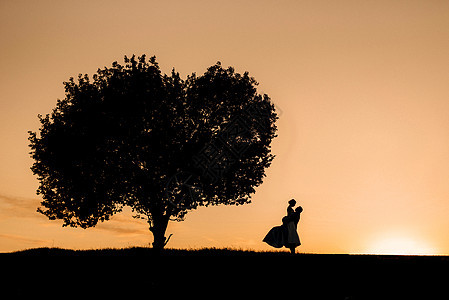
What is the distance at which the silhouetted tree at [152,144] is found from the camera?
33.6 m

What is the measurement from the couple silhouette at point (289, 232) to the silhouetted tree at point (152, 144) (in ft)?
28.6

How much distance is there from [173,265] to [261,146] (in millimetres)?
20340

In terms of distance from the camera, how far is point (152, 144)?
33406 millimetres

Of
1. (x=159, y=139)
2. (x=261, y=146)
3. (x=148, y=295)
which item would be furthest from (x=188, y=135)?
(x=148, y=295)

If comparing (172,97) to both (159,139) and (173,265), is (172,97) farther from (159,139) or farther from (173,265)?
(173,265)

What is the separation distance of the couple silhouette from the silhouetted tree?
28.6 feet

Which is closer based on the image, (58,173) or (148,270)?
(148,270)

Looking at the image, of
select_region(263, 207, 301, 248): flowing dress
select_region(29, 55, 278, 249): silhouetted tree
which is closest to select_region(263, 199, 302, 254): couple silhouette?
select_region(263, 207, 301, 248): flowing dress

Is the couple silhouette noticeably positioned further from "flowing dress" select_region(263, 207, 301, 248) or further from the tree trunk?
the tree trunk

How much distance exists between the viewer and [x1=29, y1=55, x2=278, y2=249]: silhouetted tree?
33.6 meters

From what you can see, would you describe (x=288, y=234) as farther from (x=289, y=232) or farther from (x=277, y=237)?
(x=277, y=237)

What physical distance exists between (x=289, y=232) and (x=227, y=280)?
13.5 m

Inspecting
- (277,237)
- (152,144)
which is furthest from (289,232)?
(152,144)

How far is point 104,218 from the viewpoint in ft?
119
